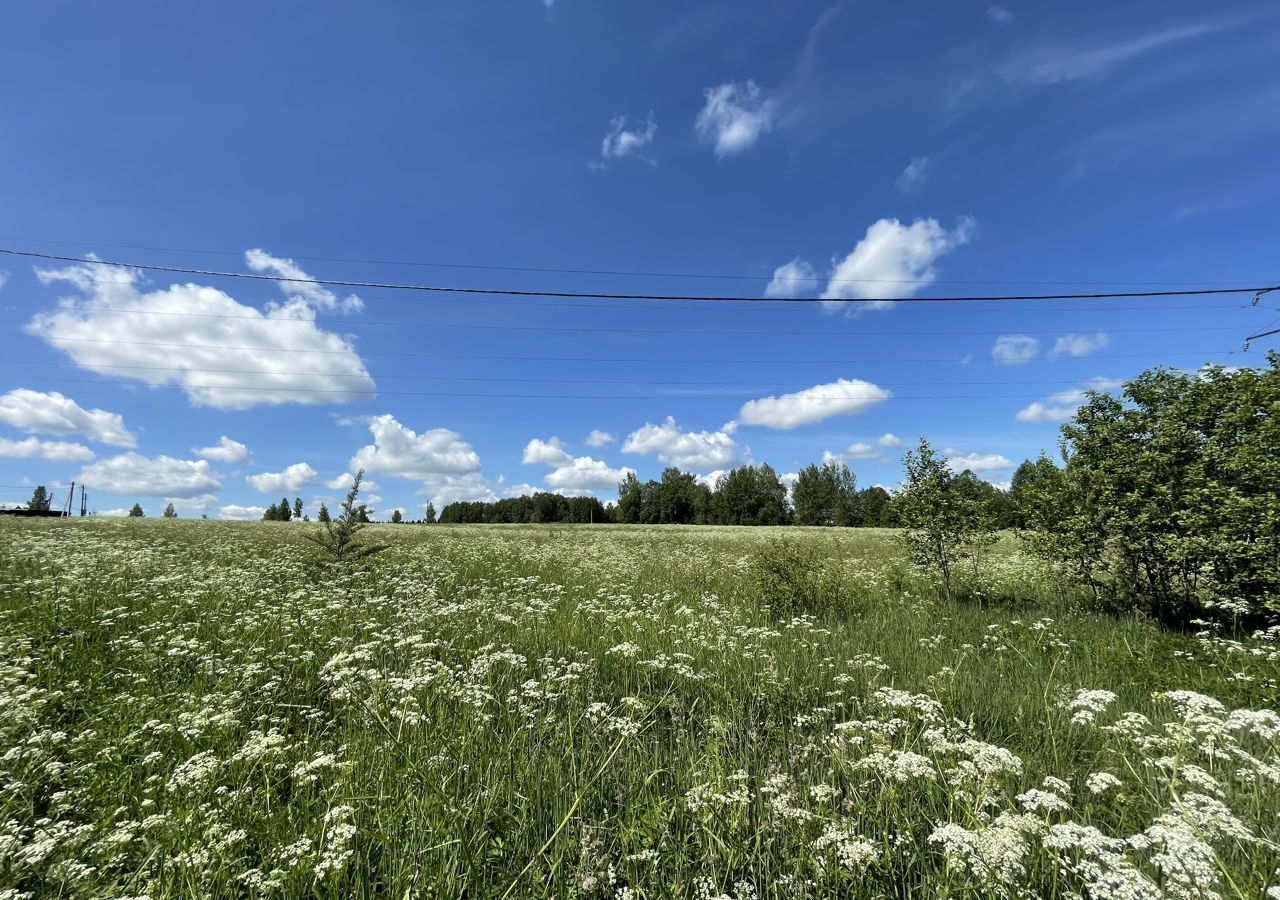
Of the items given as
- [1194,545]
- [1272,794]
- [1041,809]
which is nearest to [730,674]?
[1041,809]

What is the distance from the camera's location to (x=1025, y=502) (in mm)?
11188

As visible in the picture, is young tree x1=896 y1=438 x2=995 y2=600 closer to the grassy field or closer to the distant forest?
the grassy field

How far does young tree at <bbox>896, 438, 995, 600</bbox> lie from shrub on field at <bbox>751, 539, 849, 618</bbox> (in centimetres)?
258

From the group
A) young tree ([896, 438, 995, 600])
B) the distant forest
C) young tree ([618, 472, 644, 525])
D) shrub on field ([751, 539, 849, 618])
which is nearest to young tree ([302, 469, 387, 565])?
shrub on field ([751, 539, 849, 618])

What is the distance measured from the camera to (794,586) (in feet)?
34.8

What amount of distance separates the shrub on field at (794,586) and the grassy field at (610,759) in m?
1.92

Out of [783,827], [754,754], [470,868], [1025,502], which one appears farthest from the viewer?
[1025,502]

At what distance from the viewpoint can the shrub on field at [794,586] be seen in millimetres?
10430

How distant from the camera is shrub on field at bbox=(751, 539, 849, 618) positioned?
34.2ft

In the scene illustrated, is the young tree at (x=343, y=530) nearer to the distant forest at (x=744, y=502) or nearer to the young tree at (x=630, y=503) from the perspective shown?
the distant forest at (x=744, y=502)

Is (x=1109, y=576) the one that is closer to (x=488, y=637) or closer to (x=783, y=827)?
(x=783, y=827)

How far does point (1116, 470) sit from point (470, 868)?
12.3 metres

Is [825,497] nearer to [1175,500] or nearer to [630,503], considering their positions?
[630,503]

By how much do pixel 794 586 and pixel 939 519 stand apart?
13.9ft
